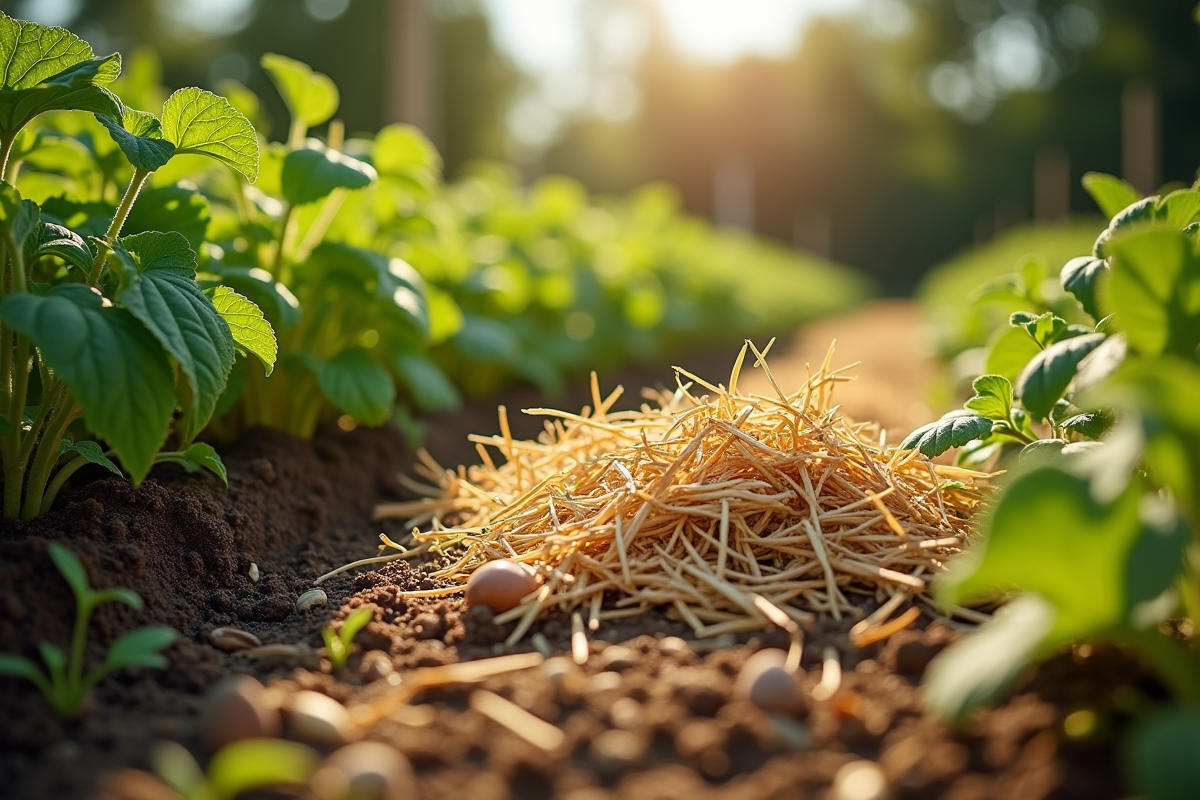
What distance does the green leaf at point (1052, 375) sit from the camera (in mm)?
1377

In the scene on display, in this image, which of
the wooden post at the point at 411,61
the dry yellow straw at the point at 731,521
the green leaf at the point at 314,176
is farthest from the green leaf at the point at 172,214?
the wooden post at the point at 411,61

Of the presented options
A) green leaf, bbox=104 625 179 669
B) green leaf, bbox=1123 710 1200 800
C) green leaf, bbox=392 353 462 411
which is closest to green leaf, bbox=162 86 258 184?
green leaf, bbox=104 625 179 669

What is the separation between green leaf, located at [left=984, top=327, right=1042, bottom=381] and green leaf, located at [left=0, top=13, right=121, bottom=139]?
168 cm

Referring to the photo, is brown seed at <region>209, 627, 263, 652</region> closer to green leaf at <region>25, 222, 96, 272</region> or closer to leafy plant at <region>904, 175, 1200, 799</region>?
green leaf at <region>25, 222, 96, 272</region>

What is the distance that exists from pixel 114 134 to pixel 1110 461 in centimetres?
152

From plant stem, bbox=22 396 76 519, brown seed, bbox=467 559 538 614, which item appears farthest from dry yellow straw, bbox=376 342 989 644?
plant stem, bbox=22 396 76 519

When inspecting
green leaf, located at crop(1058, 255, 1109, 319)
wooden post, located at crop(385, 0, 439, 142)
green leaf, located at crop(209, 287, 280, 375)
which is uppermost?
wooden post, located at crop(385, 0, 439, 142)

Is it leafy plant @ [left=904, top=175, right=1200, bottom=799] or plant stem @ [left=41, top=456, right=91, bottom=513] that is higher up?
leafy plant @ [left=904, top=175, right=1200, bottom=799]

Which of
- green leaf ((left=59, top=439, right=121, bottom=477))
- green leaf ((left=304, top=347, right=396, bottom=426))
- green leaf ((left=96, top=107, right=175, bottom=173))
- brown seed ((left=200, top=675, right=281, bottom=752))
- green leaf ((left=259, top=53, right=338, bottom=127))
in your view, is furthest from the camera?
green leaf ((left=259, top=53, right=338, bottom=127))

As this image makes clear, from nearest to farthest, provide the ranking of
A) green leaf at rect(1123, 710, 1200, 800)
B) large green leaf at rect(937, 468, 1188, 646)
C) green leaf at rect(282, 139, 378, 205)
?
green leaf at rect(1123, 710, 1200, 800), large green leaf at rect(937, 468, 1188, 646), green leaf at rect(282, 139, 378, 205)

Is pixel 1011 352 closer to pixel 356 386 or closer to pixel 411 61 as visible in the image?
pixel 356 386

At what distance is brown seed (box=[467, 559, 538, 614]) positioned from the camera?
1557mm

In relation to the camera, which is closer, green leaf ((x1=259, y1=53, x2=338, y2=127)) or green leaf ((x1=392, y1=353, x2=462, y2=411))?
green leaf ((x1=259, y1=53, x2=338, y2=127))

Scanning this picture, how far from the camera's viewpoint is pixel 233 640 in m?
1.53
